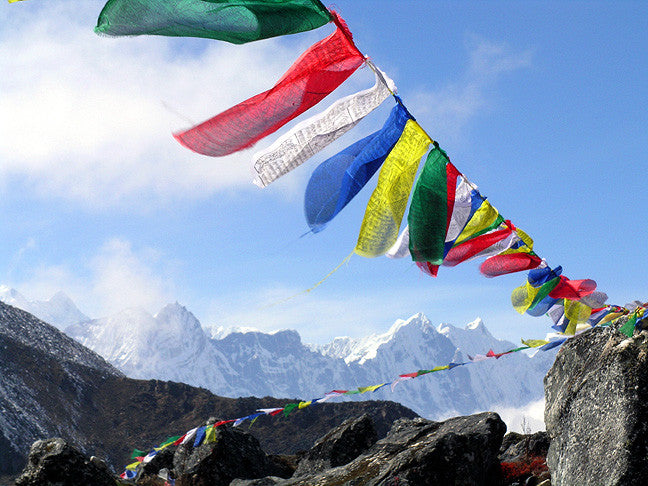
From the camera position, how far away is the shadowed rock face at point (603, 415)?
5.18m

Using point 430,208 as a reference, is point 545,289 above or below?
above

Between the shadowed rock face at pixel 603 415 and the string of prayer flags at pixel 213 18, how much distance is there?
14.5 feet

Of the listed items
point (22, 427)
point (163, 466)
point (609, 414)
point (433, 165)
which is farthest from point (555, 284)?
point (22, 427)

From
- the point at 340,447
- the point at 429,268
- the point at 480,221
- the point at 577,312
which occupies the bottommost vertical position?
the point at 340,447

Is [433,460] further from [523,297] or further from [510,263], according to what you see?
[523,297]

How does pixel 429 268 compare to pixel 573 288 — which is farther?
pixel 573 288

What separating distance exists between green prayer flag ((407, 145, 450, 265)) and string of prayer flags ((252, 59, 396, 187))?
0.98 metres

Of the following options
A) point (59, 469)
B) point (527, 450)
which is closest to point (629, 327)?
point (527, 450)

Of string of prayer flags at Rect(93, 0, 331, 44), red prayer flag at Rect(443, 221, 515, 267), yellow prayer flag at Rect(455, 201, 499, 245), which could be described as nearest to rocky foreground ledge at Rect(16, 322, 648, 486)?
red prayer flag at Rect(443, 221, 515, 267)

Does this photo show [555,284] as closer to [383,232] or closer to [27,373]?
[383,232]

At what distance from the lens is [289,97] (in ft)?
15.5

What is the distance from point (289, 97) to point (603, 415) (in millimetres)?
4390

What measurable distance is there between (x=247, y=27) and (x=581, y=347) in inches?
221

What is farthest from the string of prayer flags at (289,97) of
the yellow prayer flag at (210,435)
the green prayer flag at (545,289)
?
the yellow prayer flag at (210,435)
